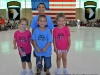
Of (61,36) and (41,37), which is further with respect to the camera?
(61,36)

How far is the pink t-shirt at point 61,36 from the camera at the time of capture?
9.32 feet

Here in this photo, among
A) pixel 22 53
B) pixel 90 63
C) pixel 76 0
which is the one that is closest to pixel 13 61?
pixel 22 53

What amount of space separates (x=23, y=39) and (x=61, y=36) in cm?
65

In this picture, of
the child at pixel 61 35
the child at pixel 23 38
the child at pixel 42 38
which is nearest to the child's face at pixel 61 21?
the child at pixel 61 35

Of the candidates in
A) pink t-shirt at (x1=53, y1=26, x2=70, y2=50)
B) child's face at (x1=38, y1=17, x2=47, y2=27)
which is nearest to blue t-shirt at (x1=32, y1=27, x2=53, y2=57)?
child's face at (x1=38, y1=17, x2=47, y2=27)

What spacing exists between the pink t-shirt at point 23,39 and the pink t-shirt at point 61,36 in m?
0.47

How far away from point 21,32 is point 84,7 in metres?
17.1

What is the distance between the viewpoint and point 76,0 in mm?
18672

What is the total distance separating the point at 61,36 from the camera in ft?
9.35

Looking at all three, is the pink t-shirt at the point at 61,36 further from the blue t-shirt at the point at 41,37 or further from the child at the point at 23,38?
the child at the point at 23,38

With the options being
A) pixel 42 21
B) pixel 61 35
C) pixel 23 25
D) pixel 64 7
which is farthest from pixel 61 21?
pixel 64 7

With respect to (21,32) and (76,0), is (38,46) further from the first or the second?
(76,0)

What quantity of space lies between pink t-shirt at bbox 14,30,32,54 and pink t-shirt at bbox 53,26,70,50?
0.47 m

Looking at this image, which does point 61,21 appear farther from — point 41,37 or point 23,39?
point 23,39
